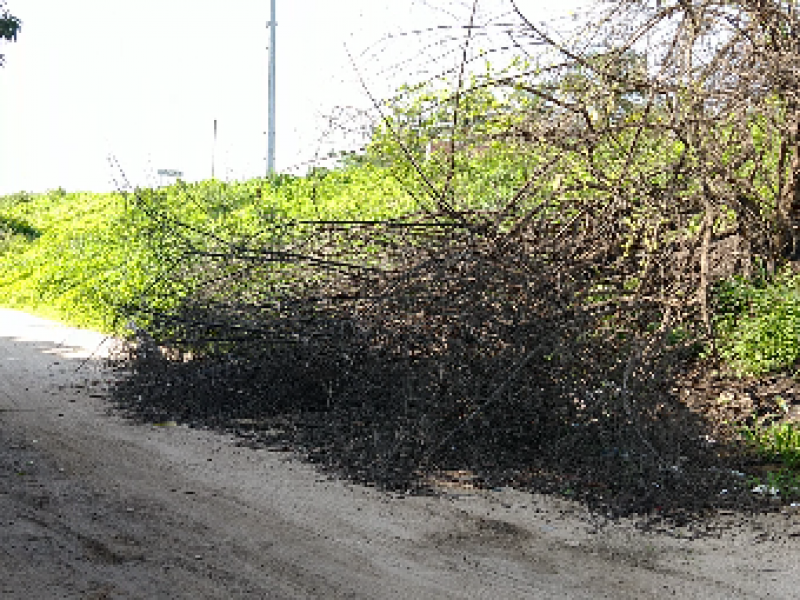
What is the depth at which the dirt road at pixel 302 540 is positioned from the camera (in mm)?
4555

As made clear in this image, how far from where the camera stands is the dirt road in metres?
4.55

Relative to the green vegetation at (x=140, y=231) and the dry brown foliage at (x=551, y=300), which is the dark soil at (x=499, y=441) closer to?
the dry brown foliage at (x=551, y=300)

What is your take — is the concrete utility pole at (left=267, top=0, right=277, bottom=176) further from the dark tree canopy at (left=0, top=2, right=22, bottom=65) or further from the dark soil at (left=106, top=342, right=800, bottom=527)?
the dark soil at (left=106, top=342, right=800, bottom=527)

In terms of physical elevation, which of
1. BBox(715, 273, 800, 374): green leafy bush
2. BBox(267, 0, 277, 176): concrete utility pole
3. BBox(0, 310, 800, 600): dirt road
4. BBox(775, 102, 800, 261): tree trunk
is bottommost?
BBox(0, 310, 800, 600): dirt road

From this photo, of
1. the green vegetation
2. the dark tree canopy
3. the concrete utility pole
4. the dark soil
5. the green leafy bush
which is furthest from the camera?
the concrete utility pole

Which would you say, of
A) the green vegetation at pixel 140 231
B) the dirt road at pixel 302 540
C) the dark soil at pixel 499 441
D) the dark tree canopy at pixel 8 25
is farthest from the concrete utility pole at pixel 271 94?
the dirt road at pixel 302 540

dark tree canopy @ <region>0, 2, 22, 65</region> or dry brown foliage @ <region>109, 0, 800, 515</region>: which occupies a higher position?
dark tree canopy @ <region>0, 2, 22, 65</region>

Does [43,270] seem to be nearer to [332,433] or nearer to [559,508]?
[332,433]

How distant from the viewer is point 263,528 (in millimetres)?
5371

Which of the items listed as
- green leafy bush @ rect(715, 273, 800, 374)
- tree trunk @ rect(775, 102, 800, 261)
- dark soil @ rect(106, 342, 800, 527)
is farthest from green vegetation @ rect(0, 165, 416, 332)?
tree trunk @ rect(775, 102, 800, 261)

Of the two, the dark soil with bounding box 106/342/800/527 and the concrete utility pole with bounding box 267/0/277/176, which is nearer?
the dark soil with bounding box 106/342/800/527

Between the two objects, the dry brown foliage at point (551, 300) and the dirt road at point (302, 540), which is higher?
the dry brown foliage at point (551, 300)

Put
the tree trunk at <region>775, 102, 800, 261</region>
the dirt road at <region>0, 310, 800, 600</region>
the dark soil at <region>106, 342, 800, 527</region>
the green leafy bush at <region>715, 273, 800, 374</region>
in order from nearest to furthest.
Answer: the dirt road at <region>0, 310, 800, 600</region> < the dark soil at <region>106, 342, 800, 527</region> < the green leafy bush at <region>715, 273, 800, 374</region> < the tree trunk at <region>775, 102, 800, 261</region>

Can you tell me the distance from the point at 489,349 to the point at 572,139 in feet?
8.48
